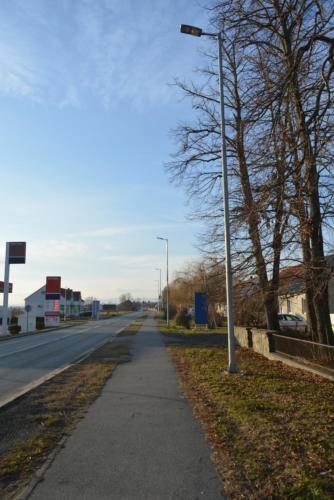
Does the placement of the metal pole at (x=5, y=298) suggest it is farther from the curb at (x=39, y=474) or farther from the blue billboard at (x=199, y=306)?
the curb at (x=39, y=474)

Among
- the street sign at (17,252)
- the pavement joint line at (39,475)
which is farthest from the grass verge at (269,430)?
the street sign at (17,252)

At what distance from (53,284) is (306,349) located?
38.3 meters

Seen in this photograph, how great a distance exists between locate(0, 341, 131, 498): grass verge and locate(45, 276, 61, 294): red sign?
3519cm

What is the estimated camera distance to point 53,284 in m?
47.8

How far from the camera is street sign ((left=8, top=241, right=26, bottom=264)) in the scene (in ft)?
135

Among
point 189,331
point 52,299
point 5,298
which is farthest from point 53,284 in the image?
point 189,331

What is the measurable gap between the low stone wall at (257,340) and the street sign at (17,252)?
25308mm

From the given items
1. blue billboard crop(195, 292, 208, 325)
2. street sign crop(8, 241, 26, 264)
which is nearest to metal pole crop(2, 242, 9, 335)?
street sign crop(8, 241, 26, 264)

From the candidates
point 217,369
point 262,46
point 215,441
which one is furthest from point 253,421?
point 262,46

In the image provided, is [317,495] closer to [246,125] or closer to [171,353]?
[246,125]

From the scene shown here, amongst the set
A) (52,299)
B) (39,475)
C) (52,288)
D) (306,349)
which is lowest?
(39,475)

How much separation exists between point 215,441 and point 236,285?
1324cm

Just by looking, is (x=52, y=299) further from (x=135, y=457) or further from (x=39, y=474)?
(x=39, y=474)

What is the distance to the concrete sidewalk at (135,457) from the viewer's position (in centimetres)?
427
